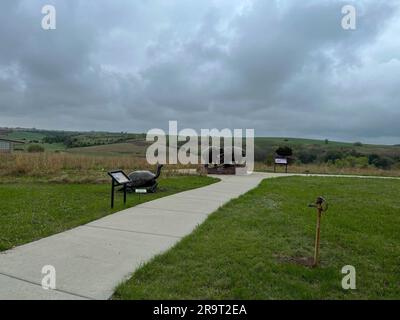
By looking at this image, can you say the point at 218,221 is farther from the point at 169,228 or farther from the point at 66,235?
the point at 66,235

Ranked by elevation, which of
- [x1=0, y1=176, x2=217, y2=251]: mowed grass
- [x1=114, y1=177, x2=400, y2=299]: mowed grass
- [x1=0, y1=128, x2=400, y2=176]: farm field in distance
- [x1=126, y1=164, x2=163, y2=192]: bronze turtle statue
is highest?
[x1=0, y1=128, x2=400, y2=176]: farm field in distance

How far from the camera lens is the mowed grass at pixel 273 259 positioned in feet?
12.1

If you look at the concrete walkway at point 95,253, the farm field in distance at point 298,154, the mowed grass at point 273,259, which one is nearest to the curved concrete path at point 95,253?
the concrete walkway at point 95,253

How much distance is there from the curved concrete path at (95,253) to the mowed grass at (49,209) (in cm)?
36

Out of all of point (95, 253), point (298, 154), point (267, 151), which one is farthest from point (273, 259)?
point (298, 154)

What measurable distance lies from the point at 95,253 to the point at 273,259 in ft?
7.90

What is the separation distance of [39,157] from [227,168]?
11.0m

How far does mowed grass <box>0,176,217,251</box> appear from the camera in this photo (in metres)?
5.83

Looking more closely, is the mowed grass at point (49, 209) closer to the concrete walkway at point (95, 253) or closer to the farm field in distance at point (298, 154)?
the concrete walkway at point (95, 253)

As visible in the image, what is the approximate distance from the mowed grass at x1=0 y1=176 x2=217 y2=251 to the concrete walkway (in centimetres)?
37

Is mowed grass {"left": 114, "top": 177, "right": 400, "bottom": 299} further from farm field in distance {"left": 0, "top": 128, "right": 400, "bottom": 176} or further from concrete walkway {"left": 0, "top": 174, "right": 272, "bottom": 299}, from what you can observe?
farm field in distance {"left": 0, "top": 128, "right": 400, "bottom": 176}

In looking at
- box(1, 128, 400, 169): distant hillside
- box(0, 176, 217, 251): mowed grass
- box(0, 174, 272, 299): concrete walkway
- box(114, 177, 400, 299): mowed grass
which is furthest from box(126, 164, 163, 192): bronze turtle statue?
box(1, 128, 400, 169): distant hillside

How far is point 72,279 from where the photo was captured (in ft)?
12.6

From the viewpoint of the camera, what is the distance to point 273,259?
4707 mm
